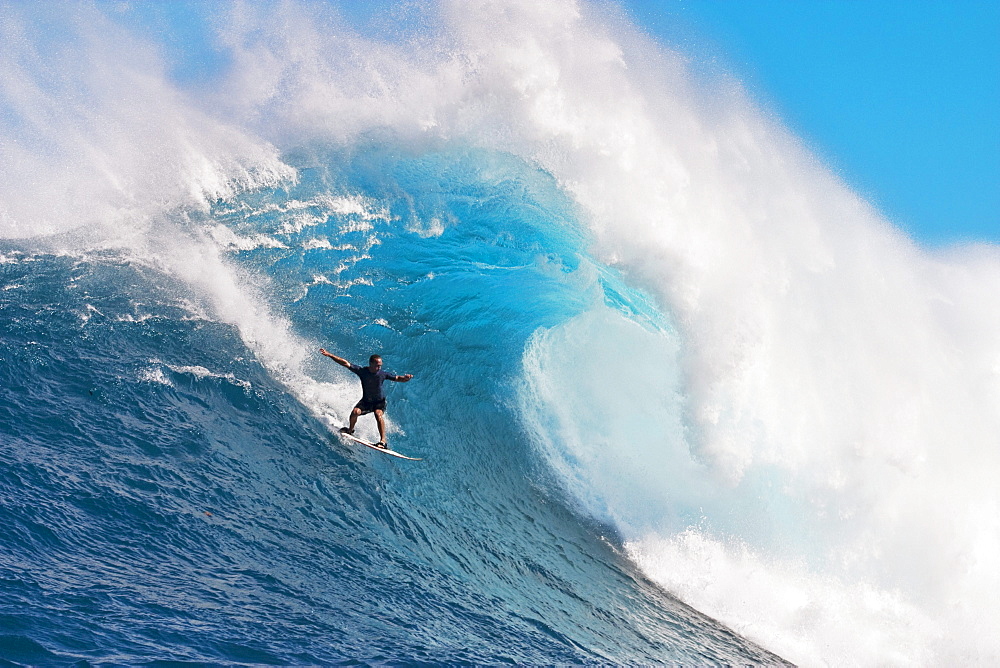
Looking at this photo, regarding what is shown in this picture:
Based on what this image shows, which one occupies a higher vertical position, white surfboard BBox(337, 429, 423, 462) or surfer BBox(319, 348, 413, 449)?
surfer BBox(319, 348, 413, 449)

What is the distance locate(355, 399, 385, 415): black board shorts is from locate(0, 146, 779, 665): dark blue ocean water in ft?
1.91

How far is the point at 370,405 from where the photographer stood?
9203 millimetres

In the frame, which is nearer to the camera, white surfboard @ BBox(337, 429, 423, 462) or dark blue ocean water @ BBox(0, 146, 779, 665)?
dark blue ocean water @ BBox(0, 146, 779, 665)

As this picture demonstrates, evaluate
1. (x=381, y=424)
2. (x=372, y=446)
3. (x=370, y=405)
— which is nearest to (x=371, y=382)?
(x=370, y=405)

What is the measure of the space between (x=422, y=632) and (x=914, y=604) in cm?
779

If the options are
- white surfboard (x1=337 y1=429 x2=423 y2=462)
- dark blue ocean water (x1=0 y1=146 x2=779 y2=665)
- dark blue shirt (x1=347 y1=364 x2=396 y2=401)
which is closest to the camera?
dark blue ocean water (x1=0 y1=146 x2=779 y2=665)

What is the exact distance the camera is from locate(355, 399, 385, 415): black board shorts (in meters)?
9.19

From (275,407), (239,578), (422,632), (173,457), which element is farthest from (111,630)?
(275,407)

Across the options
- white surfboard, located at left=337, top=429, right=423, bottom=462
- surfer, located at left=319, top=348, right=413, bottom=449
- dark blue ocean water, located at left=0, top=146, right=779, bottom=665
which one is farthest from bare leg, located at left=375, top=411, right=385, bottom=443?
dark blue ocean water, located at left=0, top=146, right=779, bottom=665

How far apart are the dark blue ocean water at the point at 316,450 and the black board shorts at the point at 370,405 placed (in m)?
0.58

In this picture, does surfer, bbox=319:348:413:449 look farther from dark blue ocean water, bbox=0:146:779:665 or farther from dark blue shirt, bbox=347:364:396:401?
dark blue ocean water, bbox=0:146:779:665

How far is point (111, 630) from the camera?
4.68m

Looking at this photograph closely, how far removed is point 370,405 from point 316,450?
0.92 m

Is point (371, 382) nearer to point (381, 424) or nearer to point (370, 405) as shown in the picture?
point (370, 405)
